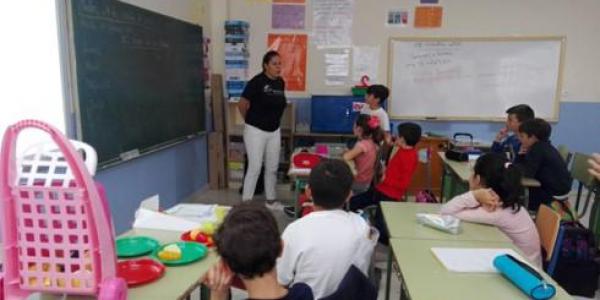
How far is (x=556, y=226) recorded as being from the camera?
2.07 meters

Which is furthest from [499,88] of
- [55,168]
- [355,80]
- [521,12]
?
[55,168]

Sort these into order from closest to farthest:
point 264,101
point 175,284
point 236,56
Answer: point 175,284
point 264,101
point 236,56

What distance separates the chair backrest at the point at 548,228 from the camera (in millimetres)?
2084

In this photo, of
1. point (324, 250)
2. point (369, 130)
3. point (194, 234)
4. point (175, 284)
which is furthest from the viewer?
point (369, 130)

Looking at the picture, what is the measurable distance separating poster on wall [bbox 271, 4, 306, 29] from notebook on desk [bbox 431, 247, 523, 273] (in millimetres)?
4127

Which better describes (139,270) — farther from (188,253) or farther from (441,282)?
(441,282)

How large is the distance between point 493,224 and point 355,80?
353 cm

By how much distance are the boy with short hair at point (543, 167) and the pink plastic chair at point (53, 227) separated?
2.87m

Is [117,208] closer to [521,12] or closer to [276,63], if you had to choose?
[276,63]

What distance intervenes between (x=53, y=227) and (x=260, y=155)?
316 cm

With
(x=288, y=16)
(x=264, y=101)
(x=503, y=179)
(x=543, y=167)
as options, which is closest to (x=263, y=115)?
(x=264, y=101)

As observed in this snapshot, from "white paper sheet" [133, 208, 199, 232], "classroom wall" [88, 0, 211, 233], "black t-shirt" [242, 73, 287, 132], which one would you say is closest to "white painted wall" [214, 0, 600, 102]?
"classroom wall" [88, 0, 211, 233]

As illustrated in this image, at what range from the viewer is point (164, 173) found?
4.22 m

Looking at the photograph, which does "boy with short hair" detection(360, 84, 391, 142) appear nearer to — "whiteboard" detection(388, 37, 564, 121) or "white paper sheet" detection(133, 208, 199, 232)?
"whiteboard" detection(388, 37, 564, 121)
